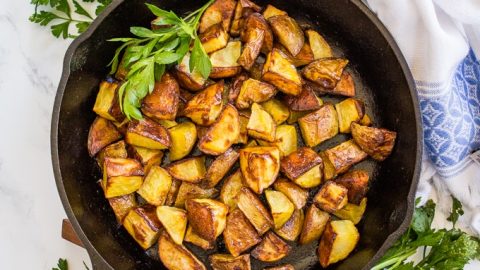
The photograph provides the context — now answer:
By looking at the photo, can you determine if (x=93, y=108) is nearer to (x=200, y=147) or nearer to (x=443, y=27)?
(x=200, y=147)

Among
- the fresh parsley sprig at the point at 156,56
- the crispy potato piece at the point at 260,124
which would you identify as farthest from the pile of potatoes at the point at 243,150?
the fresh parsley sprig at the point at 156,56

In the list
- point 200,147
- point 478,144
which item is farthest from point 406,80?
point 200,147

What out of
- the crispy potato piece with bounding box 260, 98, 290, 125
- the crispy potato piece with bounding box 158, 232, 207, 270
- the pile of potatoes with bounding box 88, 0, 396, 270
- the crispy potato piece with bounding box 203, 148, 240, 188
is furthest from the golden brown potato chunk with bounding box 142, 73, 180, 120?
the crispy potato piece with bounding box 158, 232, 207, 270

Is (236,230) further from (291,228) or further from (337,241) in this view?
(337,241)

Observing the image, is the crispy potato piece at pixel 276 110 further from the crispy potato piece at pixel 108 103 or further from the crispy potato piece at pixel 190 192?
the crispy potato piece at pixel 108 103

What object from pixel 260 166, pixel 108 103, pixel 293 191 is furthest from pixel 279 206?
pixel 108 103
